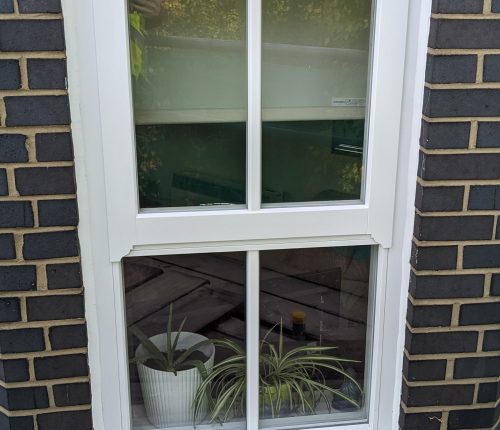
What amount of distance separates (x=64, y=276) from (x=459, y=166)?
1133 millimetres

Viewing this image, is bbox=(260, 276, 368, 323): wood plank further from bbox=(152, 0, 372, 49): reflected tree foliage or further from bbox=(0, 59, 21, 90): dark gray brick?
bbox=(0, 59, 21, 90): dark gray brick

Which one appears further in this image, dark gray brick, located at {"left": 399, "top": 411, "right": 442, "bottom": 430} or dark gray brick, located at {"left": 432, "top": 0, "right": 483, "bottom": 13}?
dark gray brick, located at {"left": 399, "top": 411, "right": 442, "bottom": 430}

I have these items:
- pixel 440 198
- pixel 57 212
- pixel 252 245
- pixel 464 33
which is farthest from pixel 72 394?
pixel 464 33

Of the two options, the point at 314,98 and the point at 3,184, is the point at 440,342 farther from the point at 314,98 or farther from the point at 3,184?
the point at 3,184

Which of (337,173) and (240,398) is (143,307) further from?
(337,173)

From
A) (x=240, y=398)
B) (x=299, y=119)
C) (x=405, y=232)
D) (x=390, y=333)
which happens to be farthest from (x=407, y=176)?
(x=240, y=398)

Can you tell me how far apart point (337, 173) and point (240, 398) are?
0.77 m

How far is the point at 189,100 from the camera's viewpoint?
1.98m

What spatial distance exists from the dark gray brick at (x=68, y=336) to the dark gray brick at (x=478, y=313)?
1.11 metres

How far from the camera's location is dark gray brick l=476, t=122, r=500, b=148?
195 centimetres

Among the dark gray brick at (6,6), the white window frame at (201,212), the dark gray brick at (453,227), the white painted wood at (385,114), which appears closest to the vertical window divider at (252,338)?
the white window frame at (201,212)

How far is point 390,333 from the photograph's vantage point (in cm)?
220

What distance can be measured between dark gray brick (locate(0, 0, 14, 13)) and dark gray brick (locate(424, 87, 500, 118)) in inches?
43.1

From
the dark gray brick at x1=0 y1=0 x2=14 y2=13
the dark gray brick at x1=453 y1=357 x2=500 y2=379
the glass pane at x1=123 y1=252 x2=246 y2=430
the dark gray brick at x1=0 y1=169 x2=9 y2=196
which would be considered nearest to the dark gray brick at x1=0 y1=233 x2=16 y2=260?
the dark gray brick at x1=0 y1=169 x2=9 y2=196
